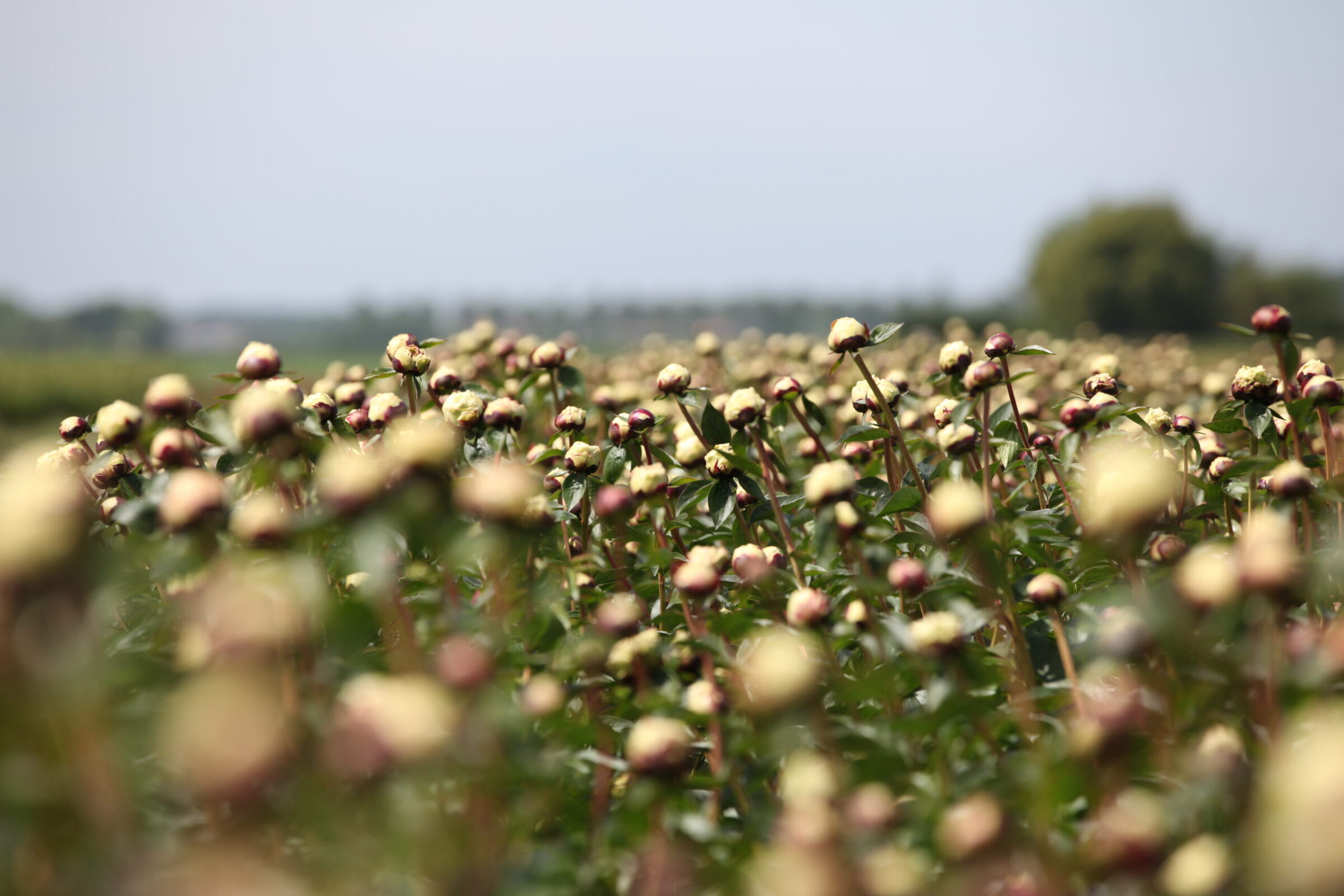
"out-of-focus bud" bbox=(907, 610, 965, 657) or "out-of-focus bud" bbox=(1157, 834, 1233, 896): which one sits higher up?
"out-of-focus bud" bbox=(907, 610, 965, 657)

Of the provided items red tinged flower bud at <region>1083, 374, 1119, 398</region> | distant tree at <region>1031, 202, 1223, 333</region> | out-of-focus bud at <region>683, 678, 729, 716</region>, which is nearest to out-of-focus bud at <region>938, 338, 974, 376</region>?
red tinged flower bud at <region>1083, 374, 1119, 398</region>

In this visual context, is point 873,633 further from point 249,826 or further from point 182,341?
point 182,341

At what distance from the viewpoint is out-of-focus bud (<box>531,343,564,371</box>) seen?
2389 mm

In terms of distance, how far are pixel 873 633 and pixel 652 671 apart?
341 mm

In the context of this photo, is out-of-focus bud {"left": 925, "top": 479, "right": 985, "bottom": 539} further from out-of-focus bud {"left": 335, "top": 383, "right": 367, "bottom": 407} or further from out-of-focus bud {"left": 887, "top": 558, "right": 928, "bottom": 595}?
out-of-focus bud {"left": 335, "top": 383, "right": 367, "bottom": 407}

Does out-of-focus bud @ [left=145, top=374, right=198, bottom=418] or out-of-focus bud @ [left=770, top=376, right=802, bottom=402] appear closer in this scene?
out-of-focus bud @ [left=145, top=374, right=198, bottom=418]

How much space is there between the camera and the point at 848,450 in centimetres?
234

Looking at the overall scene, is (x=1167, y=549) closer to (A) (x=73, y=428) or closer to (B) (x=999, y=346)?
(B) (x=999, y=346)

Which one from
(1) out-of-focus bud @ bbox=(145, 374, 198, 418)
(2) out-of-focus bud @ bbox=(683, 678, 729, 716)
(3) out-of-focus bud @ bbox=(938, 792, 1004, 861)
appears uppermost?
(1) out-of-focus bud @ bbox=(145, 374, 198, 418)

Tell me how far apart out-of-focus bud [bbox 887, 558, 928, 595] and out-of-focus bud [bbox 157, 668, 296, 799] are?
868 mm

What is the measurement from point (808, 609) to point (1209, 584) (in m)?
0.50

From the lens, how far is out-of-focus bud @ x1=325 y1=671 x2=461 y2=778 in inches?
33.3

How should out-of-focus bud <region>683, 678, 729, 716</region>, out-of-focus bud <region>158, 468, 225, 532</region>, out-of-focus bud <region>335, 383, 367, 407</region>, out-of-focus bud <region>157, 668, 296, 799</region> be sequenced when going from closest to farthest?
out-of-focus bud <region>157, 668, 296, 799</region> → out-of-focus bud <region>158, 468, 225, 532</region> → out-of-focus bud <region>683, 678, 729, 716</region> → out-of-focus bud <region>335, 383, 367, 407</region>

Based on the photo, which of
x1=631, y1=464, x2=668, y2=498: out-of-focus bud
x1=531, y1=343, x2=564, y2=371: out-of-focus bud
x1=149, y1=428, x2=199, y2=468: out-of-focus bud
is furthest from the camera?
x1=531, y1=343, x2=564, y2=371: out-of-focus bud
